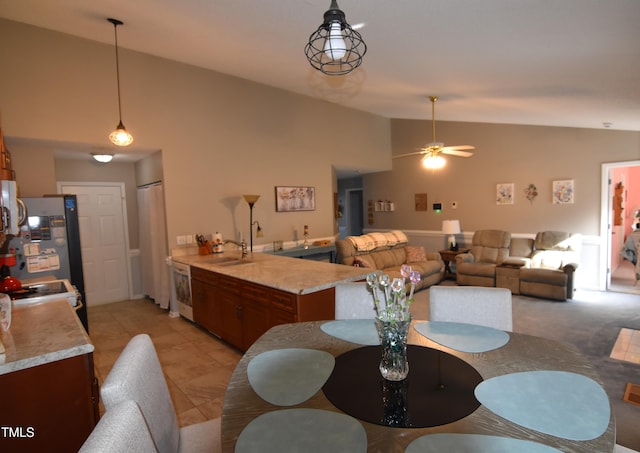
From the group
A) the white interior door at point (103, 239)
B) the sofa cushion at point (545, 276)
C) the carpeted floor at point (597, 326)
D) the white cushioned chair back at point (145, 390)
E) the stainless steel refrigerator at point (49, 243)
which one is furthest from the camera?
the white interior door at point (103, 239)

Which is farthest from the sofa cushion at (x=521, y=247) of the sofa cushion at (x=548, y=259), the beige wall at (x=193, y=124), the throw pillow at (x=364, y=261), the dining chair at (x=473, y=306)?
the dining chair at (x=473, y=306)

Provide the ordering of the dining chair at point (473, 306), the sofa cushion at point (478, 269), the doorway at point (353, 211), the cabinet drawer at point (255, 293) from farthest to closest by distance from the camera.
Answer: the doorway at point (353, 211) < the sofa cushion at point (478, 269) < the cabinet drawer at point (255, 293) < the dining chair at point (473, 306)

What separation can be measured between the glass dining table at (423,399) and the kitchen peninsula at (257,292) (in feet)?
3.38

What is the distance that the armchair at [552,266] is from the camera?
5066 millimetres

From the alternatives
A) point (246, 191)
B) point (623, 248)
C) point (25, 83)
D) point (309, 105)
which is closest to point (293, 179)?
point (246, 191)

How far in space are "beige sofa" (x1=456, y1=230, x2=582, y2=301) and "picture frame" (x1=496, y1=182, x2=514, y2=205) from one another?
64 centimetres

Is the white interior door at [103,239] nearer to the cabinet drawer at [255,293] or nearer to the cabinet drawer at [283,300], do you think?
the cabinet drawer at [255,293]

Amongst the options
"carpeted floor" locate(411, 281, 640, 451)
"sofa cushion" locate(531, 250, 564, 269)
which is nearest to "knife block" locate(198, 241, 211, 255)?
"carpeted floor" locate(411, 281, 640, 451)

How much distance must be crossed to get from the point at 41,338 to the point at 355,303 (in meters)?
1.67

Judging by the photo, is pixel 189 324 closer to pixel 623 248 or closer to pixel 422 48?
pixel 422 48

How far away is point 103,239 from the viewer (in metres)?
5.41

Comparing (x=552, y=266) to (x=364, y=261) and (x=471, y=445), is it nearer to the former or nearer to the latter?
(x=364, y=261)

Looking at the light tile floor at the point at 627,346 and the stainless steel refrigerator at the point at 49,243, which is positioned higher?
the stainless steel refrigerator at the point at 49,243

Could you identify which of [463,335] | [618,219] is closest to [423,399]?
[463,335]
